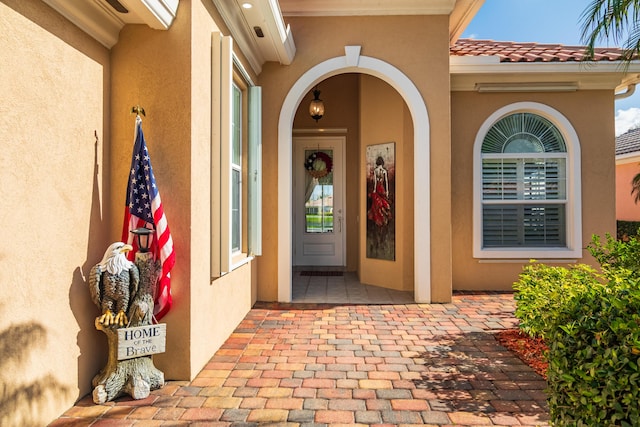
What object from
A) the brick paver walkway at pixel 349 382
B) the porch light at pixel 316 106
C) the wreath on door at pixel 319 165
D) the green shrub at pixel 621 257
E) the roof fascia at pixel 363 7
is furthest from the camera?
the wreath on door at pixel 319 165

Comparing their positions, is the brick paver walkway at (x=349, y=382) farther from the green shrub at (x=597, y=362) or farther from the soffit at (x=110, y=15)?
the soffit at (x=110, y=15)

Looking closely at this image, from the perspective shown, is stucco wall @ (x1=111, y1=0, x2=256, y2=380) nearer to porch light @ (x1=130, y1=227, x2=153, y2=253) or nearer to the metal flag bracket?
the metal flag bracket

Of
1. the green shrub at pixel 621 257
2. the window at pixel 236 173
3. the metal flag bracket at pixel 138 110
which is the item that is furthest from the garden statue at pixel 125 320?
the green shrub at pixel 621 257

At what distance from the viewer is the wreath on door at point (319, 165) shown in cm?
869

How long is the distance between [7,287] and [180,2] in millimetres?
2397

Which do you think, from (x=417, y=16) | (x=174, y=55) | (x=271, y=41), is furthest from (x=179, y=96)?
(x=417, y=16)

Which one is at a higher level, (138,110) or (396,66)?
(396,66)

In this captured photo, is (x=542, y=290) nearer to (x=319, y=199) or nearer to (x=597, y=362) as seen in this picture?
(x=597, y=362)

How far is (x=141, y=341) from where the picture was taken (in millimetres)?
2893

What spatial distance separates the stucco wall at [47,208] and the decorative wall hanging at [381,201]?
180 inches

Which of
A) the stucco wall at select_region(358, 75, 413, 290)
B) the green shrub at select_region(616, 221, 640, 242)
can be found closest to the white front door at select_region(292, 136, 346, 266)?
the stucco wall at select_region(358, 75, 413, 290)

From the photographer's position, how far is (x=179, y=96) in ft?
10.7

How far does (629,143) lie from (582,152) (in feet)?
30.4

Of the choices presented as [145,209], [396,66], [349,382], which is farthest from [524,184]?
[145,209]
